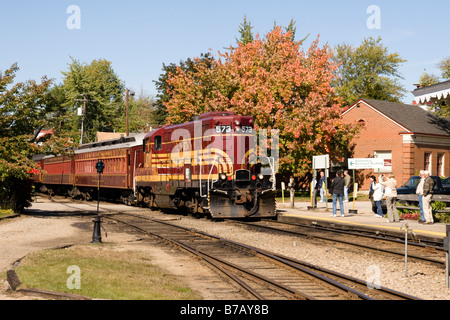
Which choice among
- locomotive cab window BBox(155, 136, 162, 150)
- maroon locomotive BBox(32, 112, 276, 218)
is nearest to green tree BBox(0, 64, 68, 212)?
maroon locomotive BBox(32, 112, 276, 218)

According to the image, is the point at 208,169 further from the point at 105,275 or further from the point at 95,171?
the point at 95,171

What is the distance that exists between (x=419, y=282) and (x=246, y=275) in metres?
3.36

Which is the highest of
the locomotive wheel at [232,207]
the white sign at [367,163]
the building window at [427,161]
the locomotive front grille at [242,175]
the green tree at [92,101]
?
the green tree at [92,101]

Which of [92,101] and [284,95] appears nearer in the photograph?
[284,95]

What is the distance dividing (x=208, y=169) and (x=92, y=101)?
60.3 metres

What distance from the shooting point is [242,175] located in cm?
2092

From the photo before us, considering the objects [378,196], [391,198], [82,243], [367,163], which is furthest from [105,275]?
[367,163]

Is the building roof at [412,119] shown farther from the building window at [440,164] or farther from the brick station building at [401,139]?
the building window at [440,164]

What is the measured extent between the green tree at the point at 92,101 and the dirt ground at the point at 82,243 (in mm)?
49957

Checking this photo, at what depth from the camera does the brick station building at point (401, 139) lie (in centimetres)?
4169

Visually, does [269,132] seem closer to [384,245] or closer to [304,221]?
[304,221]

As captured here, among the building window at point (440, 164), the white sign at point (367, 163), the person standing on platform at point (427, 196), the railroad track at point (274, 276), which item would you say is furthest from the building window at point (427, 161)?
the railroad track at point (274, 276)

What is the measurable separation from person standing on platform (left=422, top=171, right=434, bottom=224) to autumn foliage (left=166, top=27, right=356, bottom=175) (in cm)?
1581
